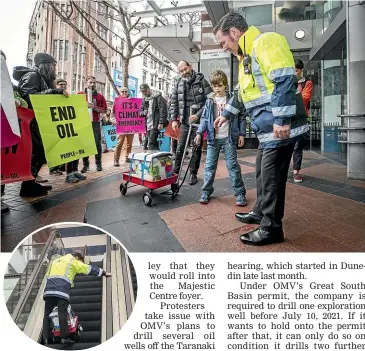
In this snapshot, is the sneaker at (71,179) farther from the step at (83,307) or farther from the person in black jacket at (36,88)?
the step at (83,307)

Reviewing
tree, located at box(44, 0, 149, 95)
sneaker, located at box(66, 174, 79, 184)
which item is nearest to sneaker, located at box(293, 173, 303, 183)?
sneaker, located at box(66, 174, 79, 184)

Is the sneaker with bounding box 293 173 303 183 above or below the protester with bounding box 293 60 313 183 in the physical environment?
below

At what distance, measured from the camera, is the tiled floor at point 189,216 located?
1018 mm

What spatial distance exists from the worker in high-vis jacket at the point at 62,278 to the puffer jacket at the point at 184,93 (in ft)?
4.20

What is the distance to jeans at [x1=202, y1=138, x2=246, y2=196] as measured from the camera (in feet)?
4.73

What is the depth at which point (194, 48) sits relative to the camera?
16.4 ft

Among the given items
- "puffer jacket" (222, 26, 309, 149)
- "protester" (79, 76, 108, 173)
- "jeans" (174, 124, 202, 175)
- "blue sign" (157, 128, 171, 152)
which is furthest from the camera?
"blue sign" (157, 128, 171, 152)

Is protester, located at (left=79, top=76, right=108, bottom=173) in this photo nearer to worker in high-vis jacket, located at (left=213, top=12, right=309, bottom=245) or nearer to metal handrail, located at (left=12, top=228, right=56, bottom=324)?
metal handrail, located at (left=12, top=228, right=56, bottom=324)

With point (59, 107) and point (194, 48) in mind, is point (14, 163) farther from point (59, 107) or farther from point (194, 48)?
point (194, 48)

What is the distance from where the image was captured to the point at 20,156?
1.36 meters

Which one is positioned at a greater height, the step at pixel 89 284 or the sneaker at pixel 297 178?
the sneaker at pixel 297 178

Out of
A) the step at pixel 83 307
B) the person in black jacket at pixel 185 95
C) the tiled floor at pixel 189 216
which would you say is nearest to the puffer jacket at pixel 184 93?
the person in black jacket at pixel 185 95

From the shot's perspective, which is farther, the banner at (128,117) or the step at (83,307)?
the banner at (128,117)

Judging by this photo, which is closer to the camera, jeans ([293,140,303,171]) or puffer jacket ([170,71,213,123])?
jeans ([293,140,303,171])
